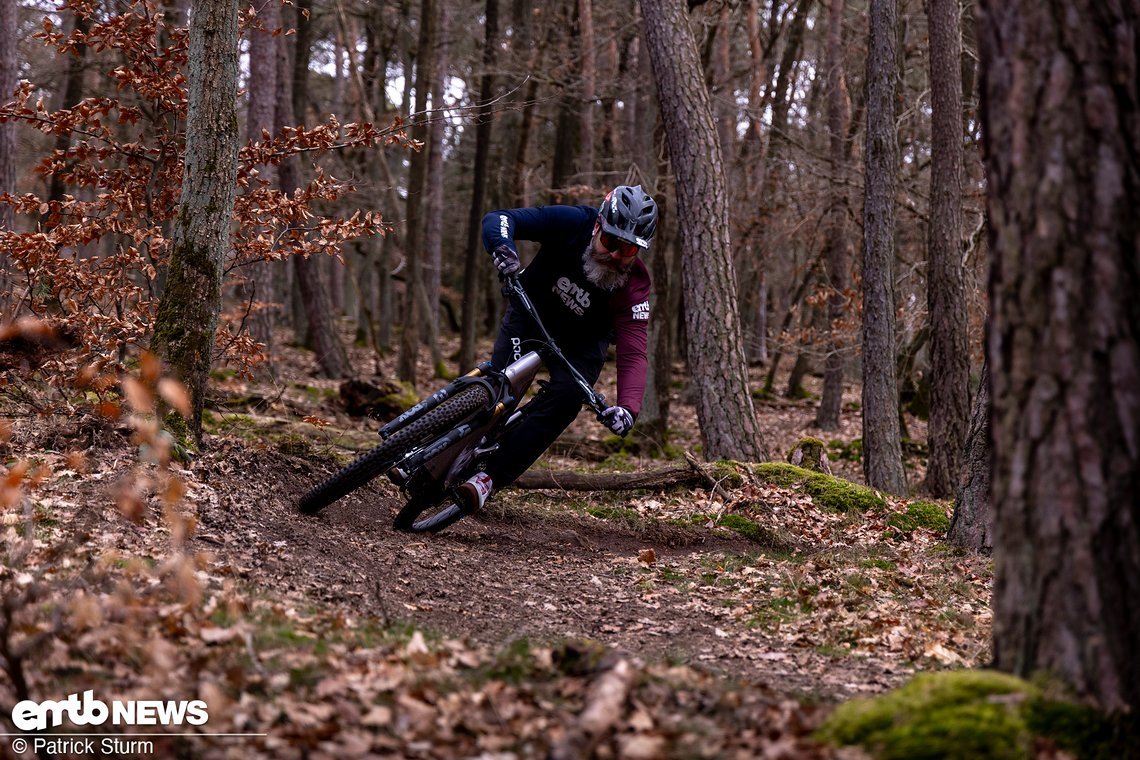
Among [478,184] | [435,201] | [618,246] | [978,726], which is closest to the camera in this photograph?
[978,726]

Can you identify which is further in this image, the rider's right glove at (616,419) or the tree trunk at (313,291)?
the tree trunk at (313,291)

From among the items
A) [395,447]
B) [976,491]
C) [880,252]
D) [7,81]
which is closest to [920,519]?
[976,491]

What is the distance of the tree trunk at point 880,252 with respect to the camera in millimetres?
11391

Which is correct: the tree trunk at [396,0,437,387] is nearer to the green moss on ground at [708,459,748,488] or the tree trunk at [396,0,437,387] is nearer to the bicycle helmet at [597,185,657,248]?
the green moss on ground at [708,459,748,488]

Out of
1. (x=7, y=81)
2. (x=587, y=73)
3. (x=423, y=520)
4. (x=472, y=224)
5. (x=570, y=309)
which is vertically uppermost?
(x=587, y=73)

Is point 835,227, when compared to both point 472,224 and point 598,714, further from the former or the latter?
point 598,714

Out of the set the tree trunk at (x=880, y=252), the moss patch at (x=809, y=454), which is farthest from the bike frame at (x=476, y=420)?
the tree trunk at (x=880, y=252)

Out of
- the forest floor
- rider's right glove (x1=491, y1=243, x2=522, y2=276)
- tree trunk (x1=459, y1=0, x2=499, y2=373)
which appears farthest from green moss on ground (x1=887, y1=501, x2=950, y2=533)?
tree trunk (x1=459, y1=0, x2=499, y2=373)

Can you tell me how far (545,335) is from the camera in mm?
6770

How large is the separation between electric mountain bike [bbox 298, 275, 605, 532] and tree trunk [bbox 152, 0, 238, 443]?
1.36 metres

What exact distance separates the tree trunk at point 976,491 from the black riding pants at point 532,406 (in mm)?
2834

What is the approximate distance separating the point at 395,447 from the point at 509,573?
43.3 inches

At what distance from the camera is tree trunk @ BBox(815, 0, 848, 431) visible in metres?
17.3

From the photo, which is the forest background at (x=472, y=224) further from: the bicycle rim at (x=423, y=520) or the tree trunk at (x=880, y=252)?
the bicycle rim at (x=423, y=520)
